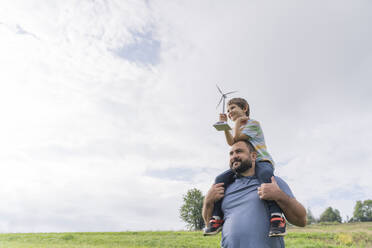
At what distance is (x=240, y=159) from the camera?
3494 mm

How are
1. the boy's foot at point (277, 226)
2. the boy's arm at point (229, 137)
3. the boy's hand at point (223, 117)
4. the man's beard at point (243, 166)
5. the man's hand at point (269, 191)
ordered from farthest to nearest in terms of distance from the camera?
1. the boy's hand at point (223, 117)
2. the boy's arm at point (229, 137)
3. the man's beard at point (243, 166)
4. the man's hand at point (269, 191)
5. the boy's foot at point (277, 226)

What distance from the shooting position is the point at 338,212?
70.8m

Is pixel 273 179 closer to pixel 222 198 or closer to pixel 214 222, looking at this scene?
pixel 222 198

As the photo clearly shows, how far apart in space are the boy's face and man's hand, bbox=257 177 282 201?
1225mm

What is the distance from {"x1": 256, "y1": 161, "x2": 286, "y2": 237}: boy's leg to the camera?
2973 millimetres

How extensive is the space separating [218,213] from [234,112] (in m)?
1.37

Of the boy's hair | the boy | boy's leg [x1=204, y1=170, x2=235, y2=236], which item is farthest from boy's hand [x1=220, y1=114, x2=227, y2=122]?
boy's leg [x1=204, y1=170, x2=235, y2=236]

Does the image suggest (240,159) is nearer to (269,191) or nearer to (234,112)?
(269,191)

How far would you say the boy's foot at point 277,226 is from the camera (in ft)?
9.67

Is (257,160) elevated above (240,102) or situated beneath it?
situated beneath

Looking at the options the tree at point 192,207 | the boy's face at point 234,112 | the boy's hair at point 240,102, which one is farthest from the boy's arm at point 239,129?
the tree at point 192,207

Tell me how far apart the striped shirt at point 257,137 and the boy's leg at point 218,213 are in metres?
0.44

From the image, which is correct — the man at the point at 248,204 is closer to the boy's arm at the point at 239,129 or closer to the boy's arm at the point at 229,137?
the boy's arm at the point at 239,129

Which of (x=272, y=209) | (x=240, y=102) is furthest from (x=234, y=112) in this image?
(x=272, y=209)
